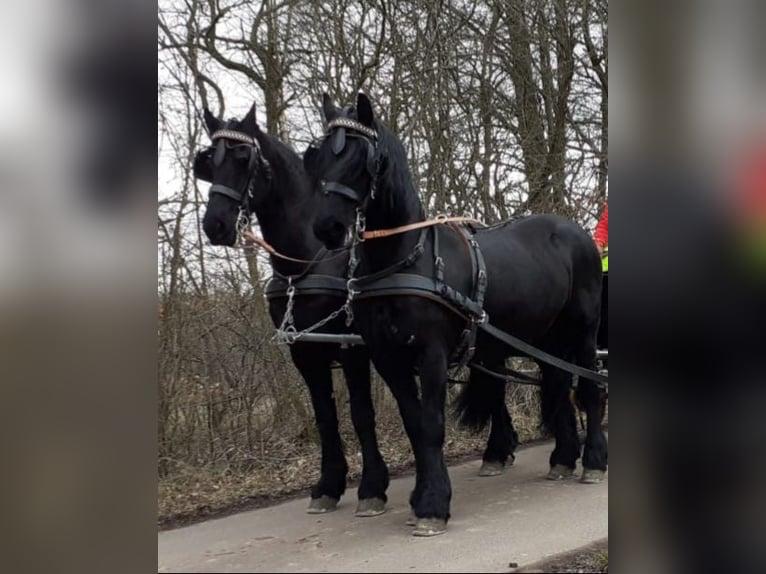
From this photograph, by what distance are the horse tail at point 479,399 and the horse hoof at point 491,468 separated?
20 centimetres

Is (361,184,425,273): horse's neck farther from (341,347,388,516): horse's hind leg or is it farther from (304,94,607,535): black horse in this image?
(341,347,388,516): horse's hind leg

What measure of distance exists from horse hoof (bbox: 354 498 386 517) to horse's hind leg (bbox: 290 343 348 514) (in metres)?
0.18

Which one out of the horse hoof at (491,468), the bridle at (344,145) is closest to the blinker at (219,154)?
the bridle at (344,145)

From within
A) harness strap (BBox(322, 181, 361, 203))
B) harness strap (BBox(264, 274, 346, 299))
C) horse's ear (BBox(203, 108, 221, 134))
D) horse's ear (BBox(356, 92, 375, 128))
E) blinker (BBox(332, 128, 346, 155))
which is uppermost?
horse's ear (BBox(203, 108, 221, 134))

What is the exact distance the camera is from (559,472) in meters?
3.71

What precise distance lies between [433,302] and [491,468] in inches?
60.6

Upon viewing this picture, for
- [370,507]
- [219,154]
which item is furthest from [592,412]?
[219,154]

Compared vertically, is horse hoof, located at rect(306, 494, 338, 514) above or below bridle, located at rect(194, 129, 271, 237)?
below

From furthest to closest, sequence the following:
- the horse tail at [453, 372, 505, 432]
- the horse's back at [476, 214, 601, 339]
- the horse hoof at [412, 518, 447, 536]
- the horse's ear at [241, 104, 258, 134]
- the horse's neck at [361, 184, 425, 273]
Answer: the horse tail at [453, 372, 505, 432] < the horse's back at [476, 214, 601, 339] < the horse's ear at [241, 104, 258, 134] < the horse's neck at [361, 184, 425, 273] < the horse hoof at [412, 518, 447, 536]

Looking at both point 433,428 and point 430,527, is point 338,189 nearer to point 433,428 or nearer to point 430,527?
point 433,428

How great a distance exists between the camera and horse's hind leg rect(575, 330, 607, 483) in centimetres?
357

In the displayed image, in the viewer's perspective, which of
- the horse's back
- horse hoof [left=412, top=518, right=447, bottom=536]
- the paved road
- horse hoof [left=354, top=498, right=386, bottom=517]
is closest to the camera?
A: the paved road

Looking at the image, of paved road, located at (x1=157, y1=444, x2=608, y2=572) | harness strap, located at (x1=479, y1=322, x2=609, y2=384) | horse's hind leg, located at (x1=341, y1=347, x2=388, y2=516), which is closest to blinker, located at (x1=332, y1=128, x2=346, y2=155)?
harness strap, located at (x1=479, y1=322, x2=609, y2=384)

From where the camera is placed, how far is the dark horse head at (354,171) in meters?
2.52
